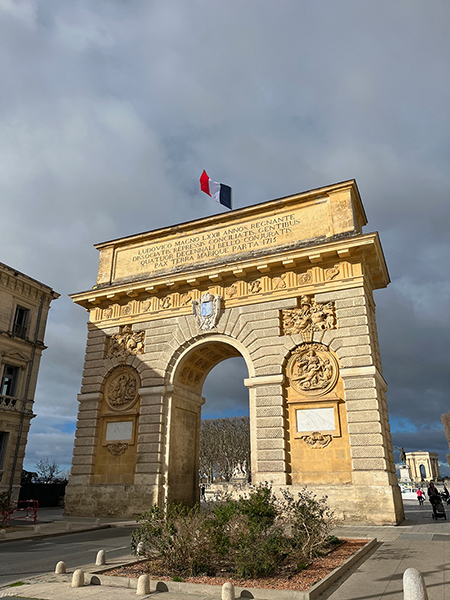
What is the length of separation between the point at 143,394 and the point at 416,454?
106007 millimetres

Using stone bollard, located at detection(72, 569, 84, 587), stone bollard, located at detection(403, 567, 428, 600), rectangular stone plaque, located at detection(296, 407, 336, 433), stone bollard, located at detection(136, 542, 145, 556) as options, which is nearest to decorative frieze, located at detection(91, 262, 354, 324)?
rectangular stone plaque, located at detection(296, 407, 336, 433)

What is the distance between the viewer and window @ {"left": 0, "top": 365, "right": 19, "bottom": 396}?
2908 centimetres

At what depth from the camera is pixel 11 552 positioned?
1210cm

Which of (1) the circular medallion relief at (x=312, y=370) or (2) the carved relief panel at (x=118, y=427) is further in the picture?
(2) the carved relief panel at (x=118, y=427)

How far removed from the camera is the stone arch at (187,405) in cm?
2000

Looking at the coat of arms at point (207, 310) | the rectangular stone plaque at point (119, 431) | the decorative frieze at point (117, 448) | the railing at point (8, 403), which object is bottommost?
the decorative frieze at point (117, 448)

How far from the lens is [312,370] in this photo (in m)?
18.1

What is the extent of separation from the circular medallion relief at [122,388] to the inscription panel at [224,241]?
5136 mm

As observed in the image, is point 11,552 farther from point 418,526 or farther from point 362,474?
point 418,526

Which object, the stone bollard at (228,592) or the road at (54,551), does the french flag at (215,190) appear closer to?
the road at (54,551)

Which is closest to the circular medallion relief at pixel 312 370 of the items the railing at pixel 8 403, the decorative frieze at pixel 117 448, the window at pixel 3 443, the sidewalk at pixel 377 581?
the sidewalk at pixel 377 581

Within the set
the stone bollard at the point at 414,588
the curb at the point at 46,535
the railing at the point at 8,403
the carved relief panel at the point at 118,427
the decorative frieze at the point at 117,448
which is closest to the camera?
the stone bollard at the point at 414,588

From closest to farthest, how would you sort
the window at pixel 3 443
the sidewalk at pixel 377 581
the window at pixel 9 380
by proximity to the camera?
1. the sidewalk at pixel 377 581
2. the window at pixel 3 443
3. the window at pixel 9 380

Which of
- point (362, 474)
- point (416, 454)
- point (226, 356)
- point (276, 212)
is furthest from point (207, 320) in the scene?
point (416, 454)
